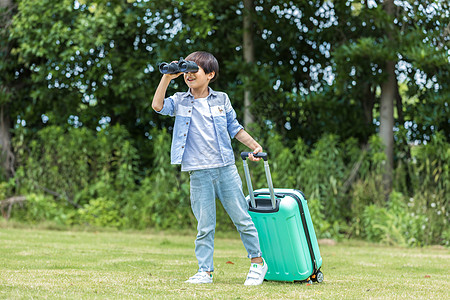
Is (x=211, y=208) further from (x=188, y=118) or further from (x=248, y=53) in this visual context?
(x=248, y=53)

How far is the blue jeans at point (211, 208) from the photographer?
404 centimetres

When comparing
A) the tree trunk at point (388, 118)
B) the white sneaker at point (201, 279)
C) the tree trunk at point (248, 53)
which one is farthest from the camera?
the tree trunk at point (248, 53)

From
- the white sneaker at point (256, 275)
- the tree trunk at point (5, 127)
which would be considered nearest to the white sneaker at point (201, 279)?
the white sneaker at point (256, 275)

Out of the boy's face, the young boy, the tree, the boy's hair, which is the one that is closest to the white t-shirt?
the young boy

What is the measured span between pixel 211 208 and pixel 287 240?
54 centimetres

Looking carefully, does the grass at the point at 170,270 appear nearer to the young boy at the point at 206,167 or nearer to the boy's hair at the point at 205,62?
the young boy at the point at 206,167

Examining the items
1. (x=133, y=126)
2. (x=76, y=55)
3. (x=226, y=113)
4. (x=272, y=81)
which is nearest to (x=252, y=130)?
(x=272, y=81)

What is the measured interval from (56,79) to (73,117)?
27.9 inches

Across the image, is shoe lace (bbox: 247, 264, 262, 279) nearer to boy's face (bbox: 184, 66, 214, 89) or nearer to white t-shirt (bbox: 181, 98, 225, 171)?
white t-shirt (bbox: 181, 98, 225, 171)

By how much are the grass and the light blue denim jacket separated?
2.70 feet

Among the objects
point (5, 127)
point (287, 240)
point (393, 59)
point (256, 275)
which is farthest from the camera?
point (5, 127)

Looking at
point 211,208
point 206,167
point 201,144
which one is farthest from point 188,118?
point 211,208

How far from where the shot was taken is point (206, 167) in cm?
400

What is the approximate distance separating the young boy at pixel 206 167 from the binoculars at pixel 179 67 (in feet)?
0.32
